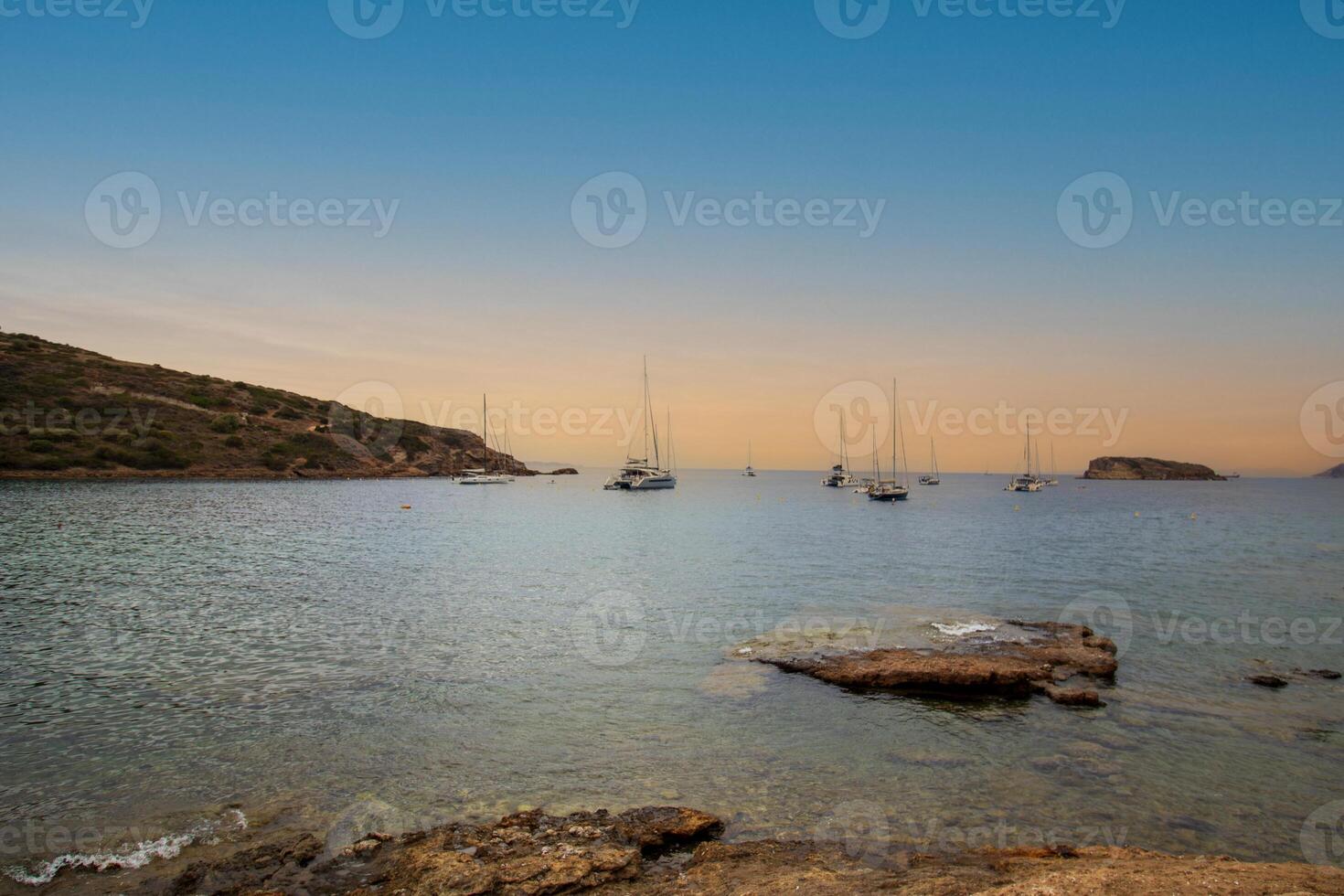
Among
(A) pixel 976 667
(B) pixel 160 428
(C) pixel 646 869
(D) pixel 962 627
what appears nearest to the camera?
(C) pixel 646 869

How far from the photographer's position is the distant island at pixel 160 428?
94625 mm

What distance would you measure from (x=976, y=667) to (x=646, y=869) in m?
11.8

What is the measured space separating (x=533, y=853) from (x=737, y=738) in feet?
20.2

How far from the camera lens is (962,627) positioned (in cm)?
2334

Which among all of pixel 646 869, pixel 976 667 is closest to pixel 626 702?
pixel 646 869

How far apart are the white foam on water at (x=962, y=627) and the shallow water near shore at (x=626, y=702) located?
8.1 inches

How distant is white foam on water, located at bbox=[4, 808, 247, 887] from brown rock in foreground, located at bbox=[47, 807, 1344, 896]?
1.27 feet

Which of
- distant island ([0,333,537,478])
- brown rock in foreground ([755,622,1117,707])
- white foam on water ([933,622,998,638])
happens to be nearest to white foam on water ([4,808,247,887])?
brown rock in foreground ([755,622,1117,707])

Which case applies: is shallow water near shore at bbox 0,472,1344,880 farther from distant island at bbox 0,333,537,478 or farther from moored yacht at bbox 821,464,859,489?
moored yacht at bbox 821,464,859,489

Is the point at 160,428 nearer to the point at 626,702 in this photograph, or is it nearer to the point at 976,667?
the point at 626,702

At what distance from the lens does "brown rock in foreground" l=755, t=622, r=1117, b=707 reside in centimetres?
1712

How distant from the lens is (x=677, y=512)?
291 feet

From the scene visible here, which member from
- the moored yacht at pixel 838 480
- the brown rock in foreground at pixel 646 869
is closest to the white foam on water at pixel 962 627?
the brown rock in foreground at pixel 646 869

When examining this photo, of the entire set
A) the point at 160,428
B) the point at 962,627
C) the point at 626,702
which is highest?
the point at 160,428
